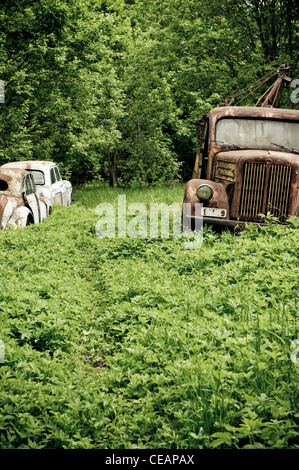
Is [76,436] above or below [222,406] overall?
below

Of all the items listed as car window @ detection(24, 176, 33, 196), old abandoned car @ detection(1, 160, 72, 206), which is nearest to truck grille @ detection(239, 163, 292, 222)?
car window @ detection(24, 176, 33, 196)

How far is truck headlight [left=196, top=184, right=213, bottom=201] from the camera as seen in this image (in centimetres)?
828

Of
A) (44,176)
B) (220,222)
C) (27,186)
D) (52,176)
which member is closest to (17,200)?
(27,186)

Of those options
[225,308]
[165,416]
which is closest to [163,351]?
[165,416]

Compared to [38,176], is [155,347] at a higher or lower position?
lower

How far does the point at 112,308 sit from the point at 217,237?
328cm

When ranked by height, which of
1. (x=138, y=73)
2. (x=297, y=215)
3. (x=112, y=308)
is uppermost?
(x=138, y=73)

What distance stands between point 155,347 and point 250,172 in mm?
4714

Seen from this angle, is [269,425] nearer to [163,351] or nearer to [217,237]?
[163,351]

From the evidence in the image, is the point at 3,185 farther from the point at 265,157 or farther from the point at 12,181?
the point at 265,157

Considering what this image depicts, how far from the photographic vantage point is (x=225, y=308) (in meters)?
4.98

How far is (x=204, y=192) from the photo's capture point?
327 inches

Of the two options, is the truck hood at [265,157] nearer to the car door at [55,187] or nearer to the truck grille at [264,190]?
the truck grille at [264,190]

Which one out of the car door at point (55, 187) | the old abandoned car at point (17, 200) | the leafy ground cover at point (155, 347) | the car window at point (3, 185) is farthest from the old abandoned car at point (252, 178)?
the car door at point (55, 187)
